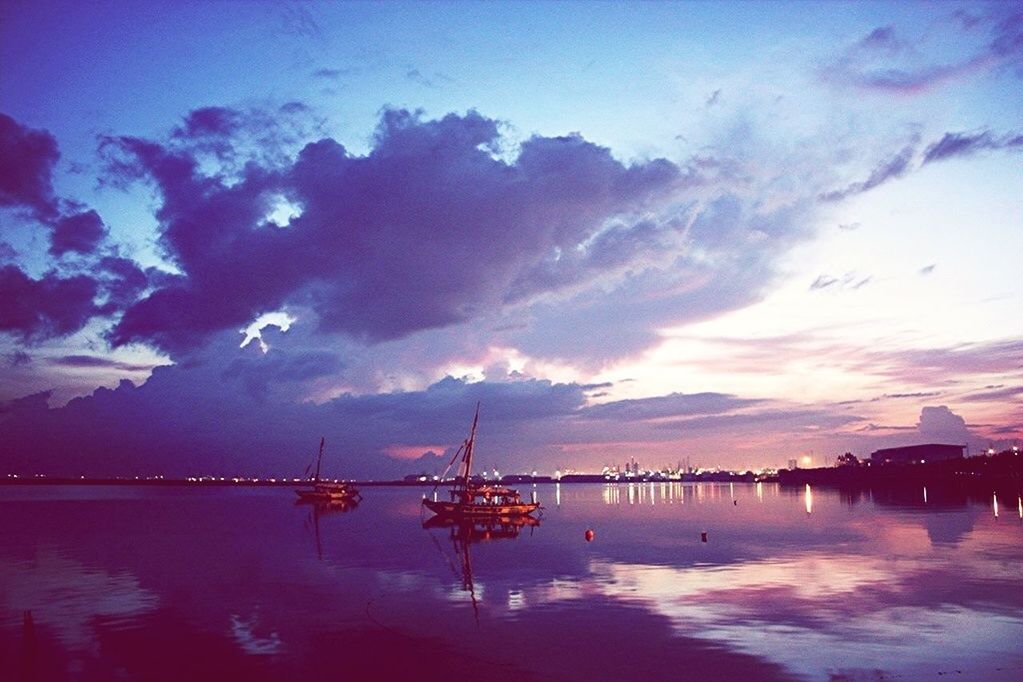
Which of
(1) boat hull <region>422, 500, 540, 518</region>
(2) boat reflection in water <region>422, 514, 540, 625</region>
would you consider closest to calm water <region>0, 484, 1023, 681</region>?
(2) boat reflection in water <region>422, 514, 540, 625</region>

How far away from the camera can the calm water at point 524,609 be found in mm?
34375

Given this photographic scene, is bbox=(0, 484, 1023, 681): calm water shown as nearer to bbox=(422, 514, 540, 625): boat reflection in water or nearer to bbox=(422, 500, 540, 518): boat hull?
bbox=(422, 514, 540, 625): boat reflection in water

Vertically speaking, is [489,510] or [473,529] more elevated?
[489,510]

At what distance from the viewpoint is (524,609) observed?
48156mm

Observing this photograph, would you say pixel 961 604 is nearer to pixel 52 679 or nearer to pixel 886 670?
pixel 886 670

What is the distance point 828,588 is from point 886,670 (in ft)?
73.9

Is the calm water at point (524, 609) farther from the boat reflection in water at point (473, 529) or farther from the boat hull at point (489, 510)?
the boat hull at point (489, 510)

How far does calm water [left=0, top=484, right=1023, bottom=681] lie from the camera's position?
34375 mm

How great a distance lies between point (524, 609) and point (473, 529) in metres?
74.2

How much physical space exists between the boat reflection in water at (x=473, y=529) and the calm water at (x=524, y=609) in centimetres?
128

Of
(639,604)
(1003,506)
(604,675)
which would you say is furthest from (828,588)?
(1003,506)

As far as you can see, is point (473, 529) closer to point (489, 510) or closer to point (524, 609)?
point (489, 510)

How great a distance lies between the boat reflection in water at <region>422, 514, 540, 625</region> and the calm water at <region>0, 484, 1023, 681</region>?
1.28 m

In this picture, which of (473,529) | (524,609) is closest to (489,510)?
(473,529)
